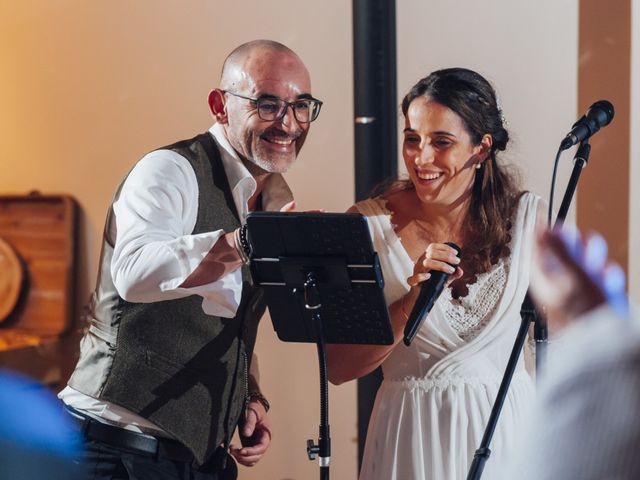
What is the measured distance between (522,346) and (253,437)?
724mm

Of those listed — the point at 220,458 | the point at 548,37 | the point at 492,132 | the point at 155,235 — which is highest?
the point at 548,37

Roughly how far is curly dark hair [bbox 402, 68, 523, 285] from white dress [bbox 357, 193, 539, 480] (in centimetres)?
3

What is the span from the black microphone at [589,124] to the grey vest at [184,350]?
0.74 m

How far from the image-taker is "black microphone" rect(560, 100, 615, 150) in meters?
1.68

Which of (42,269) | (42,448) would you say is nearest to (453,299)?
(42,448)

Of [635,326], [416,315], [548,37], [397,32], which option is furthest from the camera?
[397,32]

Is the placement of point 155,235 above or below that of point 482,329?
above

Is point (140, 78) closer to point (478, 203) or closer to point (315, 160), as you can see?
point (315, 160)

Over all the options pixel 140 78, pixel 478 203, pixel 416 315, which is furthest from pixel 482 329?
pixel 140 78

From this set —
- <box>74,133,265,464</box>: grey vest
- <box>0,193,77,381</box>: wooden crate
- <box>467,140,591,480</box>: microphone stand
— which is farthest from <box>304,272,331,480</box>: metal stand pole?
<box>0,193,77,381</box>: wooden crate

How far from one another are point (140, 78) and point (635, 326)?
2849 millimetres

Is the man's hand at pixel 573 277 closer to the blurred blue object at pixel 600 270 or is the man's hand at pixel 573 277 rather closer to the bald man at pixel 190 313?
the blurred blue object at pixel 600 270

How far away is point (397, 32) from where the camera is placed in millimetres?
2762

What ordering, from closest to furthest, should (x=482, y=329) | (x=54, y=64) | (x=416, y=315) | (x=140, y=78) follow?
(x=416, y=315) < (x=482, y=329) < (x=140, y=78) < (x=54, y=64)
